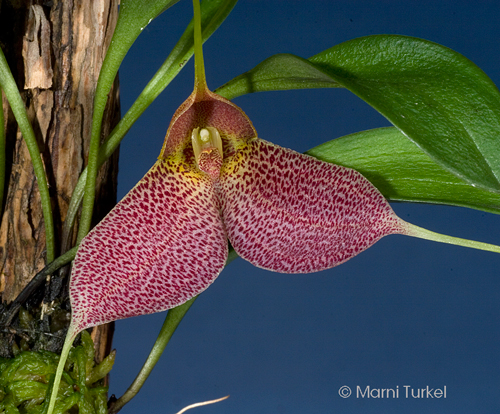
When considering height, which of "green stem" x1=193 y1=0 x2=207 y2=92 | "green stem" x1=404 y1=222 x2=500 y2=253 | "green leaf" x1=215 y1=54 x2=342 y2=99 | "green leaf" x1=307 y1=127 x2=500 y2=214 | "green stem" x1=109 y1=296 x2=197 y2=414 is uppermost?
"green leaf" x1=215 y1=54 x2=342 y2=99

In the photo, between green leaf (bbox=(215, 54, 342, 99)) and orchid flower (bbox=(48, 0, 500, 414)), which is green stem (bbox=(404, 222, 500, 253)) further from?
green leaf (bbox=(215, 54, 342, 99))

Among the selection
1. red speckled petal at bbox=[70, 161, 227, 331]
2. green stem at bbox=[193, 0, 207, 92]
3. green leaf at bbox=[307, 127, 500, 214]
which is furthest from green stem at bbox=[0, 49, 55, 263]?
green leaf at bbox=[307, 127, 500, 214]

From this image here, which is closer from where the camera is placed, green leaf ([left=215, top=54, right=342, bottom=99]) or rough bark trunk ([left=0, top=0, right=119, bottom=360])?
green leaf ([left=215, top=54, right=342, bottom=99])

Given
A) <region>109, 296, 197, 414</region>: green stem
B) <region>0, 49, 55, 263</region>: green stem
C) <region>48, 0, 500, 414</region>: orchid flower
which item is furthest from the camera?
<region>109, 296, 197, 414</region>: green stem

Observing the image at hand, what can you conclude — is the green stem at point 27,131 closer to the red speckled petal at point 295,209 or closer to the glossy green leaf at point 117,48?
the glossy green leaf at point 117,48

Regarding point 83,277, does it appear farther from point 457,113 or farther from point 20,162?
point 457,113

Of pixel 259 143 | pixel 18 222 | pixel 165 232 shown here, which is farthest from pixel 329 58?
pixel 18 222

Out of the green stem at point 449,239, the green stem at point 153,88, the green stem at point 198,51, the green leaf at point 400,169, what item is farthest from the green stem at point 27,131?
the green stem at point 449,239
